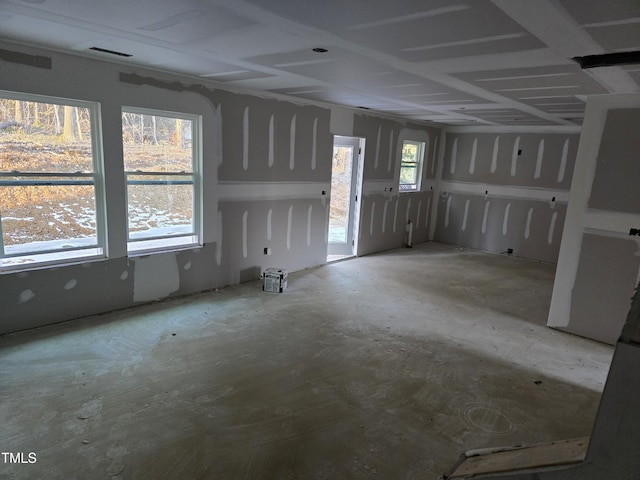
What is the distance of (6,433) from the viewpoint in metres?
2.34

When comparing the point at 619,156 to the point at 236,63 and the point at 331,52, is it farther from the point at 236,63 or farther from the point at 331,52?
the point at 236,63

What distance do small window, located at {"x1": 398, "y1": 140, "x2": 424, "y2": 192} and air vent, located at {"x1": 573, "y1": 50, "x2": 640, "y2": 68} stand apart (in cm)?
508

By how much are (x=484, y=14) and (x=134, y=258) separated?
3.85 metres

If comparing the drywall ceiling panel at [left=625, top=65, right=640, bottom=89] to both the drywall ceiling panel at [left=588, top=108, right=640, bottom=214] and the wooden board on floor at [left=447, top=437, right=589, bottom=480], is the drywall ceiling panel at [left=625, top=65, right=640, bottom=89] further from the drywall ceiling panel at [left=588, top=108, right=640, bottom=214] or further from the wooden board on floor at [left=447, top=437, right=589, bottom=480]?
the wooden board on floor at [left=447, top=437, right=589, bottom=480]

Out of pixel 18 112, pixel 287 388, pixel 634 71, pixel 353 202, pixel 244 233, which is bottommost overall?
pixel 287 388

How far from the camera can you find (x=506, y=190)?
792 centimetres

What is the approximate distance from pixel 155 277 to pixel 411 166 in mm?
5760

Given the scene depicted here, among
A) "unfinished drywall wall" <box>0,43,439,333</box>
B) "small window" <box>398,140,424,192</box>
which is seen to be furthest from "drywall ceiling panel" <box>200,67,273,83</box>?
"small window" <box>398,140,424,192</box>

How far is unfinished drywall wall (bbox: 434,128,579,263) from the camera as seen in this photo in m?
7.34

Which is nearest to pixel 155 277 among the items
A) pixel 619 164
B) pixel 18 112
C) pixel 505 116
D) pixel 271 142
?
pixel 18 112

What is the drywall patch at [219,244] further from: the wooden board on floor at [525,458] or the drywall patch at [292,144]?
the wooden board on floor at [525,458]

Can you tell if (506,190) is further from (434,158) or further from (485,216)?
(434,158)

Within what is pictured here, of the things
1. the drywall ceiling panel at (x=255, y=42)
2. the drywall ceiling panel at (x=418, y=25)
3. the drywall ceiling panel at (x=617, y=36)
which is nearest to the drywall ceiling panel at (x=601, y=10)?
the drywall ceiling panel at (x=617, y=36)

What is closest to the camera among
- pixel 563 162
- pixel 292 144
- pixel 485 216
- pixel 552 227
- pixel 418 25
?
pixel 418 25
